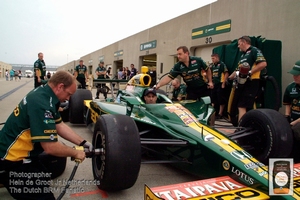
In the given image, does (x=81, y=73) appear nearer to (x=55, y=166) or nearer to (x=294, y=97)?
(x=55, y=166)

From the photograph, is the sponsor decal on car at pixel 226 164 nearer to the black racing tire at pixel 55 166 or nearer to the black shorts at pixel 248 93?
the black racing tire at pixel 55 166

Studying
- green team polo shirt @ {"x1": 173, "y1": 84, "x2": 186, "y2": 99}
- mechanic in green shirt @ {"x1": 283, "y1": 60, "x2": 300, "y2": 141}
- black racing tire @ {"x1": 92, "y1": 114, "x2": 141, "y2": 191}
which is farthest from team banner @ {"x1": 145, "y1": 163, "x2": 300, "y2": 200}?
green team polo shirt @ {"x1": 173, "y1": 84, "x2": 186, "y2": 99}

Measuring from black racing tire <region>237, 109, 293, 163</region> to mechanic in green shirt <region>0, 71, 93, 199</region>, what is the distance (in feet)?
6.68

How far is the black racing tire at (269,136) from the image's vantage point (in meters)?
2.82

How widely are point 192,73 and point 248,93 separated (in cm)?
105

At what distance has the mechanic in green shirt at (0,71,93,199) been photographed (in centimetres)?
190

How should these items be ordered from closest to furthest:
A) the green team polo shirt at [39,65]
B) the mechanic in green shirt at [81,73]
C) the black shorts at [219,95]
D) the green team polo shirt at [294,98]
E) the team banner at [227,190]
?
1. the team banner at [227,190]
2. the green team polo shirt at [294,98]
3. the black shorts at [219,95]
4. the green team polo shirt at [39,65]
5. the mechanic in green shirt at [81,73]

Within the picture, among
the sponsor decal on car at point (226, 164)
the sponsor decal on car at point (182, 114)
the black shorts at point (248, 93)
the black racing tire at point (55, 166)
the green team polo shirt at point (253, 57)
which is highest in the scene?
the green team polo shirt at point (253, 57)

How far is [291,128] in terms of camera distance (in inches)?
121

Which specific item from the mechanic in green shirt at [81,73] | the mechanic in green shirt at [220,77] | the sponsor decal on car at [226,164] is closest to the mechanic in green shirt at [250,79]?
the mechanic in green shirt at [220,77]

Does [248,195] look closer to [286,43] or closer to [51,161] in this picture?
[51,161]

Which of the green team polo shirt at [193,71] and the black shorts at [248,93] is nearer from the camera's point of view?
the black shorts at [248,93]

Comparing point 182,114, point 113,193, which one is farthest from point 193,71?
point 113,193

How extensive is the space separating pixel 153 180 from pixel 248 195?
124 centimetres
